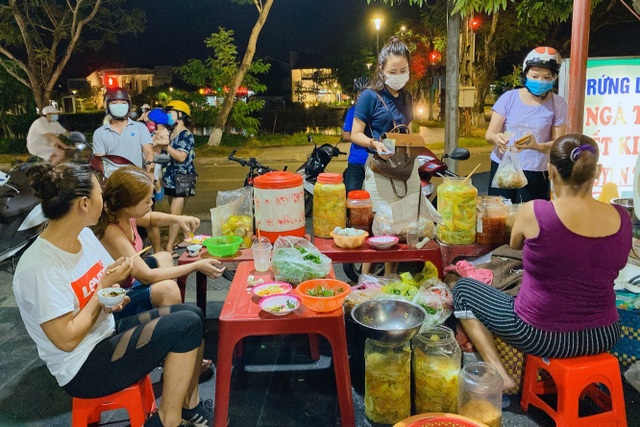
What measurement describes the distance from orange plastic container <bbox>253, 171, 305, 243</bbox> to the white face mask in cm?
118

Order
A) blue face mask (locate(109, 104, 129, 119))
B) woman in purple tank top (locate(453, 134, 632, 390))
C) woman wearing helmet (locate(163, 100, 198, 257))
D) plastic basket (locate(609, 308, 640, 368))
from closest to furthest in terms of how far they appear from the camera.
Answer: woman in purple tank top (locate(453, 134, 632, 390)) → plastic basket (locate(609, 308, 640, 368)) → blue face mask (locate(109, 104, 129, 119)) → woman wearing helmet (locate(163, 100, 198, 257))

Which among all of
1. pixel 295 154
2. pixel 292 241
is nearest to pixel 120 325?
pixel 292 241

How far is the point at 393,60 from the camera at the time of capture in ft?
12.8

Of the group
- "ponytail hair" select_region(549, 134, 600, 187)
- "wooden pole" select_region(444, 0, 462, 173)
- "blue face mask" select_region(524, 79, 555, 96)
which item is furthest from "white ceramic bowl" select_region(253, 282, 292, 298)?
"wooden pole" select_region(444, 0, 462, 173)

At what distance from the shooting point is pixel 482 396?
259 centimetres

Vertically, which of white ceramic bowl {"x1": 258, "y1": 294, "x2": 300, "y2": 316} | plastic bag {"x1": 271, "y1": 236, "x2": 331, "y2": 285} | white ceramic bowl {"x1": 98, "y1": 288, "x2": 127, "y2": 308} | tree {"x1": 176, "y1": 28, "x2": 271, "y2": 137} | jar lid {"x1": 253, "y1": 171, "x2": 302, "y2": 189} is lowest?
white ceramic bowl {"x1": 258, "y1": 294, "x2": 300, "y2": 316}

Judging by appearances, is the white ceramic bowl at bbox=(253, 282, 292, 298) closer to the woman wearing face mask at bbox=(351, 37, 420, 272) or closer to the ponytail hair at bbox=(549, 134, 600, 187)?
the woman wearing face mask at bbox=(351, 37, 420, 272)

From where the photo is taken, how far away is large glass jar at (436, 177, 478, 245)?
11.2 feet

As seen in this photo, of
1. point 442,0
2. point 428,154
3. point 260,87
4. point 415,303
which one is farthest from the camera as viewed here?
point 260,87

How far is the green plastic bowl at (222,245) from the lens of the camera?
10.6 ft

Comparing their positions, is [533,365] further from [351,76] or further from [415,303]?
[351,76]

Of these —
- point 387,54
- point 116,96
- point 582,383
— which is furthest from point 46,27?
point 582,383

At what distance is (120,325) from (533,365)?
90.1 inches

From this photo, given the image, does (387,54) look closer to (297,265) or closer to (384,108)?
(384,108)
